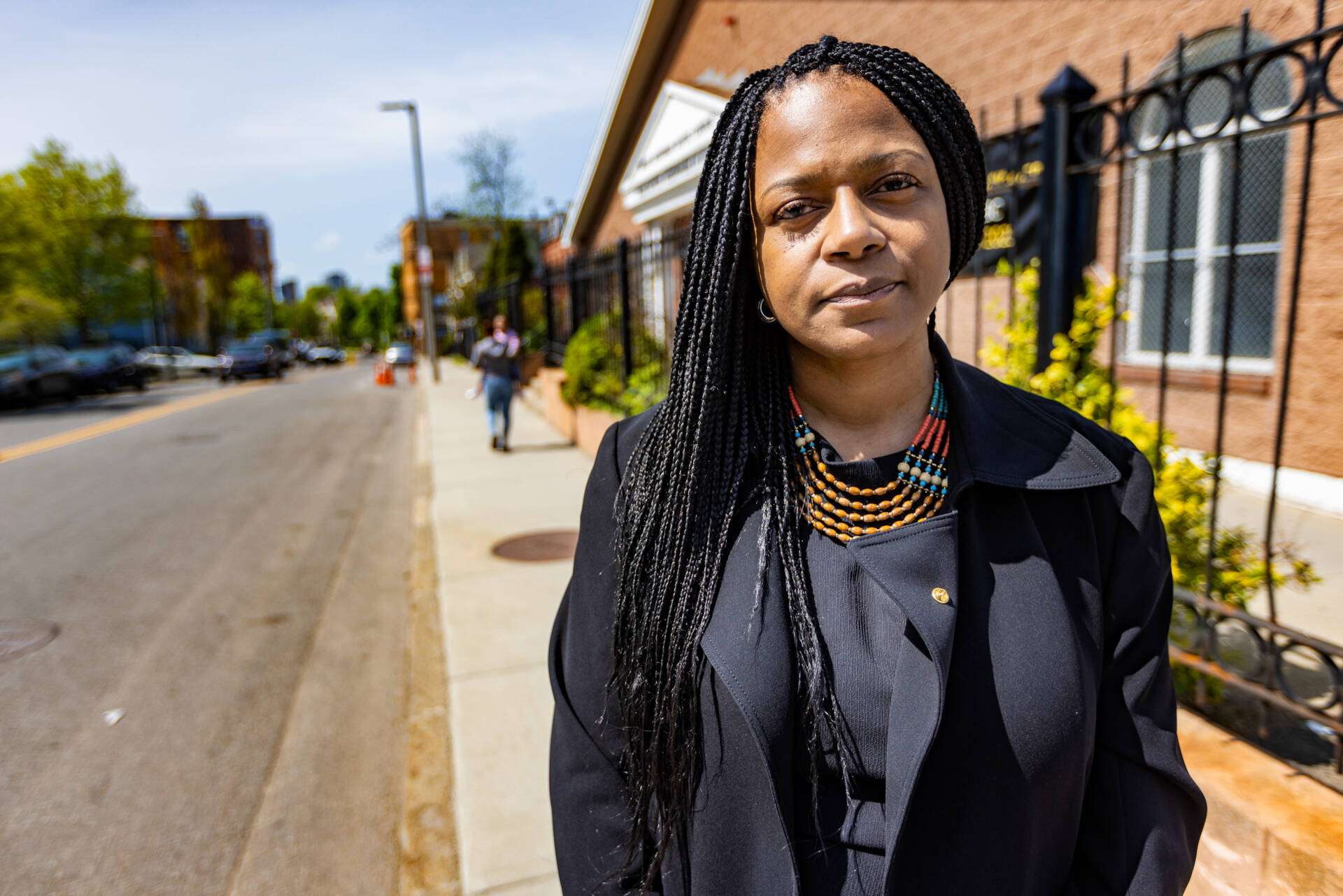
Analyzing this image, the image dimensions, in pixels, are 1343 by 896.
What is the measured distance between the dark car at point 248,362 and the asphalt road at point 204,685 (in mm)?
25214

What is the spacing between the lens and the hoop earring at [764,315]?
4.61 ft

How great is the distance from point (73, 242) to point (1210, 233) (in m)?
44.6

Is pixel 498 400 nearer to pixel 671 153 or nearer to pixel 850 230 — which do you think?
pixel 671 153

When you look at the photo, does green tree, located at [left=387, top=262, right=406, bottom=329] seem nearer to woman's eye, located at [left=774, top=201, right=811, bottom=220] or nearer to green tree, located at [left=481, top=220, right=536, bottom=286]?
green tree, located at [left=481, top=220, right=536, bottom=286]

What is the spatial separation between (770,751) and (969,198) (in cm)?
89

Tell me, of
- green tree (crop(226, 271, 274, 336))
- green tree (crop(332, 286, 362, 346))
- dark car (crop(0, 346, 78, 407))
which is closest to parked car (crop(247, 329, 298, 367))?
dark car (crop(0, 346, 78, 407))

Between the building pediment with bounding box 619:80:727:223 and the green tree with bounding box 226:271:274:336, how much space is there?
186 feet

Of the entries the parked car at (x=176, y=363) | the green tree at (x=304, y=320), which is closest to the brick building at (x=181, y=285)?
the parked car at (x=176, y=363)

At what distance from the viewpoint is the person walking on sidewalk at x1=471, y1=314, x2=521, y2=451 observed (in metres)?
10.9

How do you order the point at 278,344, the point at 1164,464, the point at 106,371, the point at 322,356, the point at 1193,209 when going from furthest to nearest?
the point at 322,356 < the point at 278,344 < the point at 106,371 < the point at 1193,209 < the point at 1164,464

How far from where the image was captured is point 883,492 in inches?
53.2

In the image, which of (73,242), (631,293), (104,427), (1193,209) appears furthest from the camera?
(73,242)

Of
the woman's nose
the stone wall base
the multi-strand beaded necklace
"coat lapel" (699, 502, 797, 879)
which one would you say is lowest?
the stone wall base

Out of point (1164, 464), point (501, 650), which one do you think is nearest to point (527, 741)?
point (501, 650)
